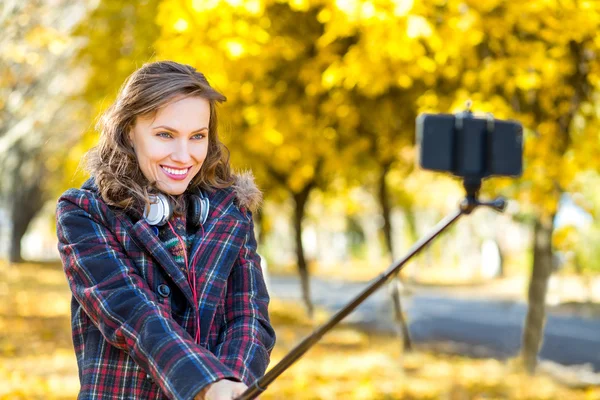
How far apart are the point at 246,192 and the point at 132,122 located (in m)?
0.39

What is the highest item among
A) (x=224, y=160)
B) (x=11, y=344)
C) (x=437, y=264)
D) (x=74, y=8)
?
(x=74, y=8)

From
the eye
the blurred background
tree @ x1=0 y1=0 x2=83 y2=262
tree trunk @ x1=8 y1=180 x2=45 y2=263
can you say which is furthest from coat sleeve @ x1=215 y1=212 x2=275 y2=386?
tree trunk @ x1=8 y1=180 x2=45 y2=263

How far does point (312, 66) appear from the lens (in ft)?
Result: 28.0

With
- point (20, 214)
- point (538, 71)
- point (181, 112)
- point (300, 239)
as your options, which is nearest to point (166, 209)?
point (181, 112)

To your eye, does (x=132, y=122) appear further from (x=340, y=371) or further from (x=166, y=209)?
(x=340, y=371)

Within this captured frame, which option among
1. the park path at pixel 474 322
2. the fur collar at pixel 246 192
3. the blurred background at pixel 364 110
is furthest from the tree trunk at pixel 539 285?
the fur collar at pixel 246 192

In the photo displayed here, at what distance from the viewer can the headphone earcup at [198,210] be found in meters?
2.25

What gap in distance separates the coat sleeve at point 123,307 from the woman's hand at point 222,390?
0.01 m

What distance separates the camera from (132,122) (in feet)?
7.34

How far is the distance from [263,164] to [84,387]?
12937mm

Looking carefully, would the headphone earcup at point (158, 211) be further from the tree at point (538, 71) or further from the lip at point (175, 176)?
the tree at point (538, 71)

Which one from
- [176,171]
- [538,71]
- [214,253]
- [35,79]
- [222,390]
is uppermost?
[35,79]

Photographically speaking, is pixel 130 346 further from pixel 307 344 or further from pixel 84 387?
pixel 307 344

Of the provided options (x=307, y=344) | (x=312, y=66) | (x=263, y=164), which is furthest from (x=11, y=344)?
(x=307, y=344)
